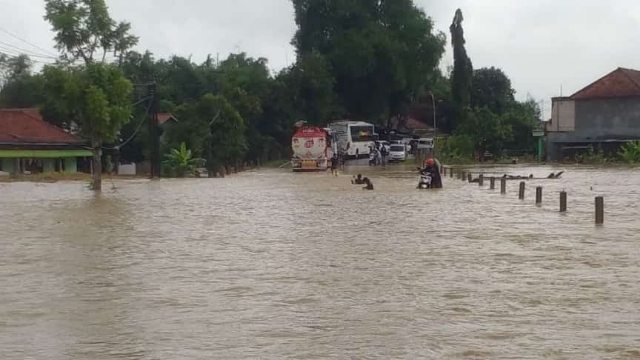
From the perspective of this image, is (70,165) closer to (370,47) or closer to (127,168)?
(127,168)

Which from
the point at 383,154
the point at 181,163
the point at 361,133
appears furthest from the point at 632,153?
the point at 181,163

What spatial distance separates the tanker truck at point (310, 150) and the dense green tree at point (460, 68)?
92.8 feet

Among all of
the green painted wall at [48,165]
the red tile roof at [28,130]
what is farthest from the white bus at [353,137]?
the green painted wall at [48,165]

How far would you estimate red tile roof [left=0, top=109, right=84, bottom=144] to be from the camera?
50.7 m

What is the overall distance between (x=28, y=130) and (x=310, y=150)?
1696 cm

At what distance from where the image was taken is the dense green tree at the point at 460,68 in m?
79.7

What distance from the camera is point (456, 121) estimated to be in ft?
270

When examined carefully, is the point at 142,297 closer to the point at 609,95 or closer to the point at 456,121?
the point at 609,95

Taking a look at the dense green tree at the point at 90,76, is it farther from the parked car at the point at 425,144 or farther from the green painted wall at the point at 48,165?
the parked car at the point at 425,144

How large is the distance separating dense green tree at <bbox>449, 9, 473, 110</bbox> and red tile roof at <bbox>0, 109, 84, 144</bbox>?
3777cm

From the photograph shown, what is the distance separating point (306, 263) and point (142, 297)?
137 inches

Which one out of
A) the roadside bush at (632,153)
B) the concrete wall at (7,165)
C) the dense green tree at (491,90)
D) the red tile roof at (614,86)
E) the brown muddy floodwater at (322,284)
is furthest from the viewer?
the dense green tree at (491,90)

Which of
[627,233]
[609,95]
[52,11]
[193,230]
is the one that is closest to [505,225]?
[627,233]

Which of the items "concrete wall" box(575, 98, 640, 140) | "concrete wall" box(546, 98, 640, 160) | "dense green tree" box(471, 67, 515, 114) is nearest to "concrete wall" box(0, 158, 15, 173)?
"concrete wall" box(546, 98, 640, 160)
